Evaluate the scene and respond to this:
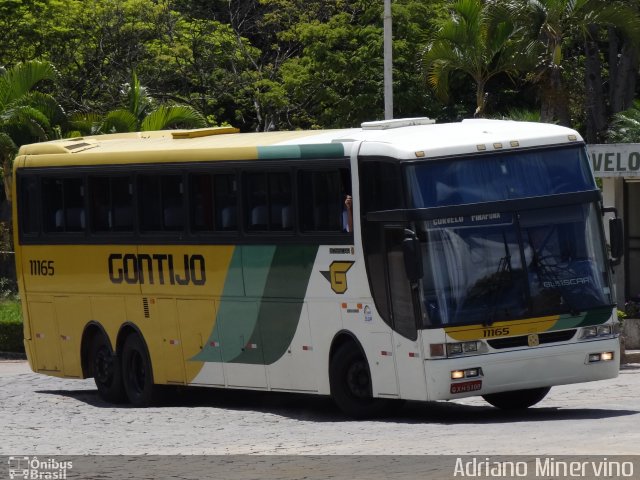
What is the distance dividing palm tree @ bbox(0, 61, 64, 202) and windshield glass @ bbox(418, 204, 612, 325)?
21.0m

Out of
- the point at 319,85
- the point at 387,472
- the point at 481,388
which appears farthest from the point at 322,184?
the point at 319,85

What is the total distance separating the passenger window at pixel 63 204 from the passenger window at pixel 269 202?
144 inches

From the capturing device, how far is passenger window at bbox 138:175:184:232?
18.9 meters

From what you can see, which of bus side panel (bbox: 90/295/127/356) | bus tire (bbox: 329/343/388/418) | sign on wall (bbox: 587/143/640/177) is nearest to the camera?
bus tire (bbox: 329/343/388/418)

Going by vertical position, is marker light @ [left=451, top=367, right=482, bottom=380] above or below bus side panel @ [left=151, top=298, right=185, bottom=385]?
above

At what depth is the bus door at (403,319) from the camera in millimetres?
15180

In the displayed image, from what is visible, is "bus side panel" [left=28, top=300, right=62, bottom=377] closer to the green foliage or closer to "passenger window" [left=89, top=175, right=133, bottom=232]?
"passenger window" [left=89, top=175, right=133, bottom=232]

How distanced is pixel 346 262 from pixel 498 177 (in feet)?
6.49

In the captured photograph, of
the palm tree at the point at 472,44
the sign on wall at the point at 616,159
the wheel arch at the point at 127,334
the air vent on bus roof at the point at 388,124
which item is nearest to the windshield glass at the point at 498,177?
the air vent on bus roof at the point at 388,124

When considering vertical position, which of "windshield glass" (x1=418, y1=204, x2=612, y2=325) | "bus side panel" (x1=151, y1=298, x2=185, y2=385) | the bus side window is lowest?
"bus side panel" (x1=151, y1=298, x2=185, y2=385)

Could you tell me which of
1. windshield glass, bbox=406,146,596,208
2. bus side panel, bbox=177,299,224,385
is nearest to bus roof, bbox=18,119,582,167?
windshield glass, bbox=406,146,596,208

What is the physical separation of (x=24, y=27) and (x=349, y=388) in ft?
104

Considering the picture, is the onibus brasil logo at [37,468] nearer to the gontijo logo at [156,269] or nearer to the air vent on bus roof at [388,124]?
the gontijo logo at [156,269]

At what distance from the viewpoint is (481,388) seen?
49.5ft
